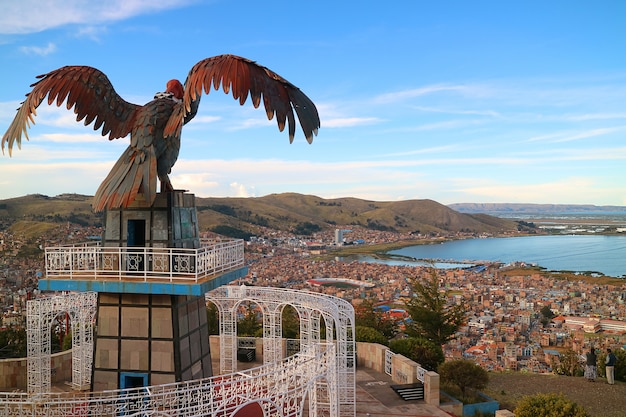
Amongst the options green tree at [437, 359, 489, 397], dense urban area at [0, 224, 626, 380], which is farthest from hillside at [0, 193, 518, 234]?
green tree at [437, 359, 489, 397]

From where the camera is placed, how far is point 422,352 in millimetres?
20094

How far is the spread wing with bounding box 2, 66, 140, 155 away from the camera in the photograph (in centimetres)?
1190

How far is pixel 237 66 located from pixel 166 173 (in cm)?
352

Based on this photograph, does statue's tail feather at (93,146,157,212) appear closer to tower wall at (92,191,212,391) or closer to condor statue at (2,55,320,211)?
condor statue at (2,55,320,211)

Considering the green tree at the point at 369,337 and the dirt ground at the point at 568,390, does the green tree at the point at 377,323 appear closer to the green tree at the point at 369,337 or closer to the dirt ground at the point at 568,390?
the dirt ground at the point at 568,390

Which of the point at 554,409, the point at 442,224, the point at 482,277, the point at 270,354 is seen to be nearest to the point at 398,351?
the point at 270,354

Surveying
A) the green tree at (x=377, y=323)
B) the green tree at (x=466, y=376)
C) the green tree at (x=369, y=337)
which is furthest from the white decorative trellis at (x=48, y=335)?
the green tree at (x=377, y=323)

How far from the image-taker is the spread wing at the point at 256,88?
10.5 meters

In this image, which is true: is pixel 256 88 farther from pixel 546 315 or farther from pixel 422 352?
pixel 546 315

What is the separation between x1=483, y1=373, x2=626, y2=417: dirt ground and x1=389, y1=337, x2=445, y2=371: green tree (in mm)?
2613

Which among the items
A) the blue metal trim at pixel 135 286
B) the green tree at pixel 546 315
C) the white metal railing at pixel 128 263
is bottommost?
the green tree at pixel 546 315

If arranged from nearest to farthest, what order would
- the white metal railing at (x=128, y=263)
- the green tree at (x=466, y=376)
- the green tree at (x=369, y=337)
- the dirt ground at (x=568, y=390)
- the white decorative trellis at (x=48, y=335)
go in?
the white metal railing at (x=128, y=263), the white decorative trellis at (x=48, y=335), the green tree at (x=466, y=376), the dirt ground at (x=568, y=390), the green tree at (x=369, y=337)

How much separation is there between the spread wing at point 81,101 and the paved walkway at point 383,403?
10303 millimetres

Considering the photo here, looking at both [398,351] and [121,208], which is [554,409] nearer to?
[398,351]
